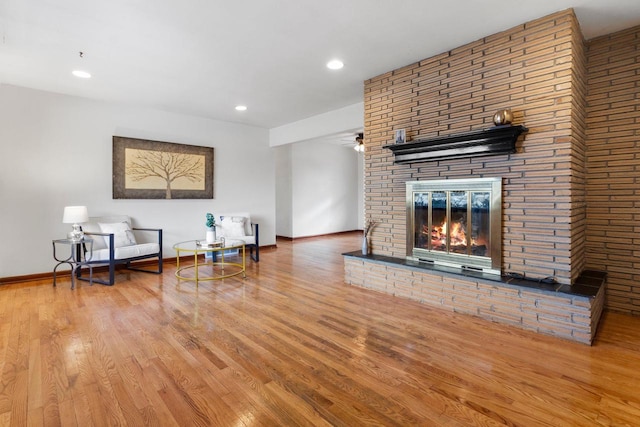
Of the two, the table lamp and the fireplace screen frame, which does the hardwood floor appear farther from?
the table lamp

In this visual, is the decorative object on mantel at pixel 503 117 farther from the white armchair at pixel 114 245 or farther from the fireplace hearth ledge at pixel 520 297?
the white armchair at pixel 114 245

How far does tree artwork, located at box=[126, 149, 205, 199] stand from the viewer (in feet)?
17.7

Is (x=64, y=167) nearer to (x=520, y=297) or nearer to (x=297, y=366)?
(x=297, y=366)

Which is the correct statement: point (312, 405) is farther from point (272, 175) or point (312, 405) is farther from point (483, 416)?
point (272, 175)

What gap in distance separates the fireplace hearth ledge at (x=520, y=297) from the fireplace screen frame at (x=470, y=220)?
103 millimetres

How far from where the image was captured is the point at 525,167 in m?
2.91

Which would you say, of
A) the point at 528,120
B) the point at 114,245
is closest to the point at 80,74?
the point at 114,245

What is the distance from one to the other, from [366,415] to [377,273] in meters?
2.28

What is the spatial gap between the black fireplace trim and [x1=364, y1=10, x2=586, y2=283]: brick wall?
0.40 feet

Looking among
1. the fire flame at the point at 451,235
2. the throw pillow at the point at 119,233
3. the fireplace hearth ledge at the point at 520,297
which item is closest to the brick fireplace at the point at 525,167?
the fireplace hearth ledge at the point at 520,297

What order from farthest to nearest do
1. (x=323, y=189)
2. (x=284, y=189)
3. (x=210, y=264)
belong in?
(x=323, y=189), (x=284, y=189), (x=210, y=264)

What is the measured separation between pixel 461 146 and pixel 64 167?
18.3ft

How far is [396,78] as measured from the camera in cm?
394

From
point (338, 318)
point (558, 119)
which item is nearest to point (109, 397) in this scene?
point (338, 318)
